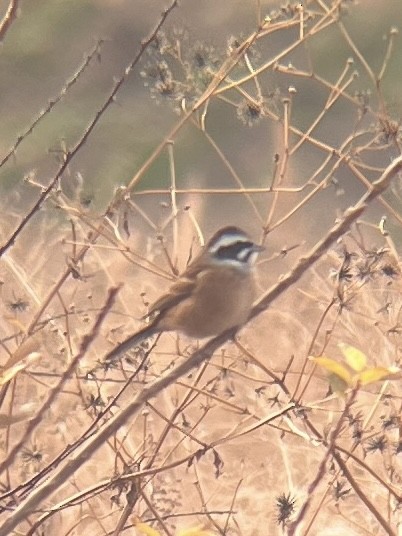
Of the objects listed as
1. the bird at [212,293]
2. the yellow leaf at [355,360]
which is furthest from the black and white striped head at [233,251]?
the yellow leaf at [355,360]

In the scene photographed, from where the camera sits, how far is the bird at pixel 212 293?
1601 millimetres

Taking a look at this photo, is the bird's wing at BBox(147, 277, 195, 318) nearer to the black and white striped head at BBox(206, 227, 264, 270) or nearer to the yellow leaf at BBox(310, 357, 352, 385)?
the black and white striped head at BBox(206, 227, 264, 270)

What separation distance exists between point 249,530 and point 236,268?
136cm

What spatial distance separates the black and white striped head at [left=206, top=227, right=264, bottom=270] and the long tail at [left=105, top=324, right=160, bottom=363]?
170 millimetres

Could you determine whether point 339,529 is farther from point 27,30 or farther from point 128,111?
point 27,30

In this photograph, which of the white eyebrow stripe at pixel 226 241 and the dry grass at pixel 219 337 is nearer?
the dry grass at pixel 219 337

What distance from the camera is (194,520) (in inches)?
107

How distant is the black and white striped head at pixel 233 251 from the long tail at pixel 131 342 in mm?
170

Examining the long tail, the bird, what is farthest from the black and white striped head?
the long tail

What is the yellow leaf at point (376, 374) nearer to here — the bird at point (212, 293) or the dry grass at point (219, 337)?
the dry grass at point (219, 337)

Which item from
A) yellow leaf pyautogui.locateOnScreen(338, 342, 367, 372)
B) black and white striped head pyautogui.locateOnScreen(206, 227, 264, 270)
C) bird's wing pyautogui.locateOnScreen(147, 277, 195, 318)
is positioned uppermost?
black and white striped head pyautogui.locateOnScreen(206, 227, 264, 270)

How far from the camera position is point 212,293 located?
1653 millimetres

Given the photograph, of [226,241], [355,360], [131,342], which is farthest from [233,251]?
[355,360]

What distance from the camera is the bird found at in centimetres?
160
